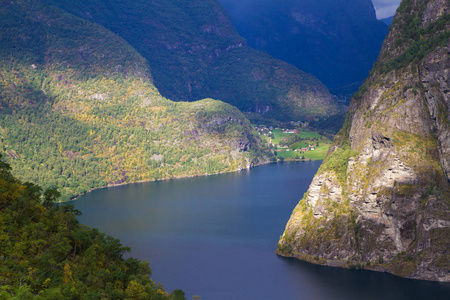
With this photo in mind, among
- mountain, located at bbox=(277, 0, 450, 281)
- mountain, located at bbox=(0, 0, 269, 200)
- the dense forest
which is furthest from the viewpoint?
mountain, located at bbox=(0, 0, 269, 200)

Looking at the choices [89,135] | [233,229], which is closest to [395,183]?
[233,229]

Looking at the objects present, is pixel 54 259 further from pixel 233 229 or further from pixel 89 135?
pixel 89 135

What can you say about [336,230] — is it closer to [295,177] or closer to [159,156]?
[295,177]

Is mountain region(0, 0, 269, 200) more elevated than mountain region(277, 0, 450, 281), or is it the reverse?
mountain region(0, 0, 269, 200)

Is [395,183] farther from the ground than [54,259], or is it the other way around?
[395,183]

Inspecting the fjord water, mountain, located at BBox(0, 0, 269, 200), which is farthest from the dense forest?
mountain, located at BBox(0, 0, 269, 200)

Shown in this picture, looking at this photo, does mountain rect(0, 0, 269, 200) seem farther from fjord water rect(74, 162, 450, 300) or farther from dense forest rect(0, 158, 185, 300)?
dense forest rect(0, 158, 185, 300)
